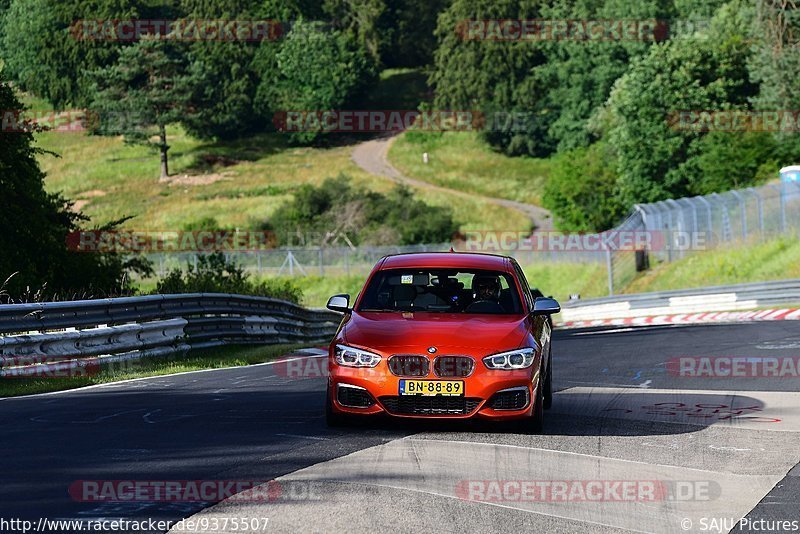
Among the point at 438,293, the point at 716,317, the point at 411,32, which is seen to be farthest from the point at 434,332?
the point at 411,32

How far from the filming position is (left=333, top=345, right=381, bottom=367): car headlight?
10.2 meters

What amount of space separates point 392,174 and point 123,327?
93277 mm

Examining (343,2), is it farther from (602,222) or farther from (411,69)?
(602,222)

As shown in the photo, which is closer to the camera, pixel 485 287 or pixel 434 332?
pixel 434 332

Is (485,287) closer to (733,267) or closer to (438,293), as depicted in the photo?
(438,293)

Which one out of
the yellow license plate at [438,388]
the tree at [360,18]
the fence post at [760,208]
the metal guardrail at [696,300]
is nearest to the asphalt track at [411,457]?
the yellow license plate at [438,388]

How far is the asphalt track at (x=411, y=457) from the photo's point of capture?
7137mm

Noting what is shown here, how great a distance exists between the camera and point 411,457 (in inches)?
356

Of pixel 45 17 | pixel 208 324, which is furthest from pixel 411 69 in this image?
pixel 208 324

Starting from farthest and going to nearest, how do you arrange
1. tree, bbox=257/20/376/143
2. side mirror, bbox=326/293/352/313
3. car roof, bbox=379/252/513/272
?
1. tree, bbox=257/20/376/143
2. car roof, bbox=379/252/513/272
3. side mirror, bbox=326/293/352/313

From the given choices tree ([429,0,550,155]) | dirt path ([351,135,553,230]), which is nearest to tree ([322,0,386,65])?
dirt path ([351,135,553,230])

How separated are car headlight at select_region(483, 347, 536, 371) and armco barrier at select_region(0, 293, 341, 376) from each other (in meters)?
7.11

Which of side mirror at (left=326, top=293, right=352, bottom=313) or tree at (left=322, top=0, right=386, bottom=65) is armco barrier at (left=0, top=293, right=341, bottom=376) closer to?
side mirror at (left=326, top=293, right=352, bottom=313)

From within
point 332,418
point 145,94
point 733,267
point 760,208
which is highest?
point 332,418
